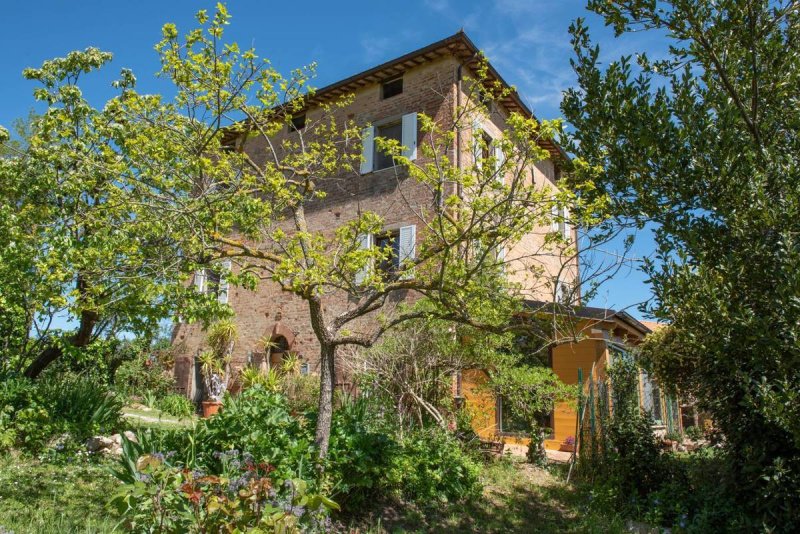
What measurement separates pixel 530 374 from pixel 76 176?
7.27 m

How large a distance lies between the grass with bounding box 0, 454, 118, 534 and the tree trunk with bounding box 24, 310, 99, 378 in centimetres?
219

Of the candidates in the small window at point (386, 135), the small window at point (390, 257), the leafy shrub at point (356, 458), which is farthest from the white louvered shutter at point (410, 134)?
the leafy shrub at point (356, 458)

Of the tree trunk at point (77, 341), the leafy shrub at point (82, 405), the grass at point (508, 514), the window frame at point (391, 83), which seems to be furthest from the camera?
the window frame at point (391, 83)

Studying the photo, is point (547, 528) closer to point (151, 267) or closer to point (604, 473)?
point (604, 473)

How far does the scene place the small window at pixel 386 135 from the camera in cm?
1396

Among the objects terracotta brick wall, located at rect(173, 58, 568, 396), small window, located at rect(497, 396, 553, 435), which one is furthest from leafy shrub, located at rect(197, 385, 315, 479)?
terracotta brick wall, located at rect(173, 58, 568, 396)

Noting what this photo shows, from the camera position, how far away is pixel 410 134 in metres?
13.3

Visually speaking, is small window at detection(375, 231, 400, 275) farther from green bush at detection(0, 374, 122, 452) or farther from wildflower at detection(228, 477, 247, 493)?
green bush at detection(0, 374, 122, 452)

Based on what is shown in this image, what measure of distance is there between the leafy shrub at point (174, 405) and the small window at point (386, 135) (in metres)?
8.04

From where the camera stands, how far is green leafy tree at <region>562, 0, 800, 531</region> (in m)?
3.66

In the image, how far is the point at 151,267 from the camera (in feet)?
19.4

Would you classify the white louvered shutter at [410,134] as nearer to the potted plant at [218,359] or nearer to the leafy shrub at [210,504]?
the potted plant at [218,359]

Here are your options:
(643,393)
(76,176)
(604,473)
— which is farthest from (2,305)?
(643,393)

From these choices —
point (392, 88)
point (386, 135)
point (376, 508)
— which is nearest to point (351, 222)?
point (376, 508)
